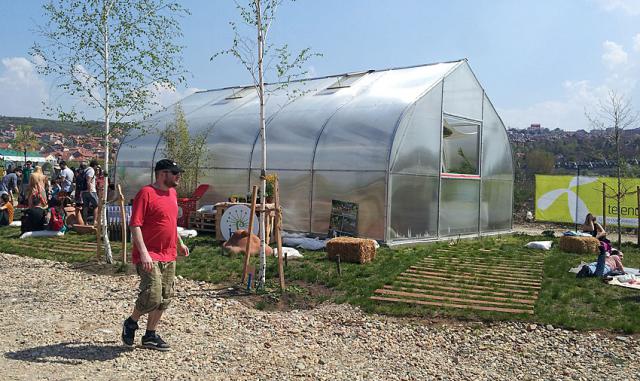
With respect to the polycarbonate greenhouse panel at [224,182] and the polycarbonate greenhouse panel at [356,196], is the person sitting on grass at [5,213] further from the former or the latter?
the polycarbonate greenhouse panel at [356,196]

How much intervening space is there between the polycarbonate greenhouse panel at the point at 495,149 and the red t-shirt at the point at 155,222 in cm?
1483

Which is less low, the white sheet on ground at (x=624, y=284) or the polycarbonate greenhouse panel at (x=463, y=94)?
the polycarbonate greenhouse panel at (x=463, y=94)

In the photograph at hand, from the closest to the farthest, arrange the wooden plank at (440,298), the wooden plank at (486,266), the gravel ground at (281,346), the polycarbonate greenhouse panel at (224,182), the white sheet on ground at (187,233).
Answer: the gravel ground at (281,346), the wooden plank at (440,298), the wooden plank at (486,266), the white sheet on ground at (187,233), the polycarbonate greenhouse panel at (224,182)

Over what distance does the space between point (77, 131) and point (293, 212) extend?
235 inches

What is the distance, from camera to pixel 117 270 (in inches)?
422

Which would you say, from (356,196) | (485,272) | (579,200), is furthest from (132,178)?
(579,200)

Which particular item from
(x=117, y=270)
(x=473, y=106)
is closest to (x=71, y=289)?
(x=117, y=270)

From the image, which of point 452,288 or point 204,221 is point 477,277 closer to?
point 452,288

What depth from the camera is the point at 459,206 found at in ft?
59.2

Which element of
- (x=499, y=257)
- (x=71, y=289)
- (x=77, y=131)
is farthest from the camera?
(x=499, y=257)

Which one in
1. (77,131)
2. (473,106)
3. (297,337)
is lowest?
(297,337)

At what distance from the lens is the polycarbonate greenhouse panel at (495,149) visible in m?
19.7

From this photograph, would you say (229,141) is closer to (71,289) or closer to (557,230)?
(71,289)

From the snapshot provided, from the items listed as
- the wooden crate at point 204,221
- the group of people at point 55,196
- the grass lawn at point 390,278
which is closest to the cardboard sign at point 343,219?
the grass lawn at point 390,278
